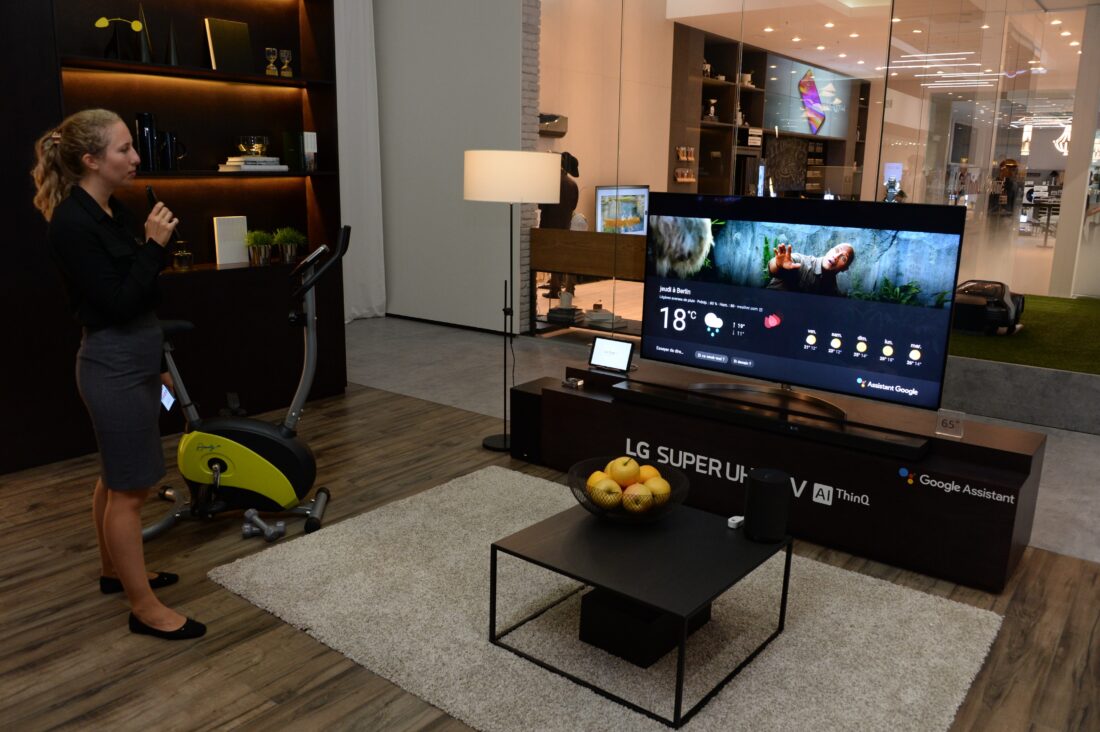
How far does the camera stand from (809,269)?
10.8 feet

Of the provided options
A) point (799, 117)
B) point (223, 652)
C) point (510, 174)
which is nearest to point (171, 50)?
point (510, 174)

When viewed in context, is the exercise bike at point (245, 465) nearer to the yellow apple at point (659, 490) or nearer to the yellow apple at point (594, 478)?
the yellow apple at point (594, 478)

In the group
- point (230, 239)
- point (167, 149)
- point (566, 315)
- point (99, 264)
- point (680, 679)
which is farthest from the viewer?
point (566, 315)

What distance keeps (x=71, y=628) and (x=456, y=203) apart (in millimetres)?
4940

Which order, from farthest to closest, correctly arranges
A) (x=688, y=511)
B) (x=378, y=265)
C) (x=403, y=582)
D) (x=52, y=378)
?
1. (x=378, y=265)
2. (x=52, y=378)
3. (x=403, y=582)
4. (x=688, y=511)

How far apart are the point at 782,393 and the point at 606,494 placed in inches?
52.5

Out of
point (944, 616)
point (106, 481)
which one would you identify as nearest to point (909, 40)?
point (944, 616)

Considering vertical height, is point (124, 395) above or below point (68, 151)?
below

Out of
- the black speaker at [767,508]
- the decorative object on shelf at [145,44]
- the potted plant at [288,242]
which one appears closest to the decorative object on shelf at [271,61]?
the decorative object on shelf at [145,44]

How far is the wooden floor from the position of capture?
2209 mm

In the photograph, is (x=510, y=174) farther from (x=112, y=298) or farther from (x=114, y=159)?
(x=112, y=298)

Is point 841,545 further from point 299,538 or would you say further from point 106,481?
point 106,481

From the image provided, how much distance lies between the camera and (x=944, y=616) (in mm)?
2730

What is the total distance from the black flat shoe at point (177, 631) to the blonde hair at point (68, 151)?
122 cm
